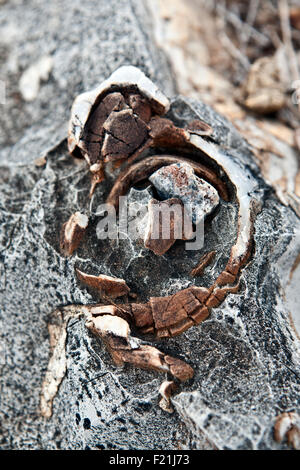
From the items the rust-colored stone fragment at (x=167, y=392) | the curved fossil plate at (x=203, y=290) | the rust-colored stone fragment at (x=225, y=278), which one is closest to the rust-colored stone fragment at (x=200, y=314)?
the curved fossil plate at (x=203, y=290)

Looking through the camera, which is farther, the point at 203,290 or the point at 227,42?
the point at 227,42

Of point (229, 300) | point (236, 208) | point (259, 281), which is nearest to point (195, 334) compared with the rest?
point (229, 300)

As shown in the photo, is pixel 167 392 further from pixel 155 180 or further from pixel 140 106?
pixel 140 106

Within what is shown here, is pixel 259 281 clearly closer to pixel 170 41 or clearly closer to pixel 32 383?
pixel 32 383

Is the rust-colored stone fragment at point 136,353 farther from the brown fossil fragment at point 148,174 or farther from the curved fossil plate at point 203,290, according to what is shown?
the brown fossil fragment at point 148,174

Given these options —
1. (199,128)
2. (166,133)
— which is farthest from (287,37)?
(166,133)

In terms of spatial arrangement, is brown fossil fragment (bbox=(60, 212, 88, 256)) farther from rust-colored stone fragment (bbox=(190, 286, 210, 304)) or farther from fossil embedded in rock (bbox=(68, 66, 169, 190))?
rust-colored stone fragment (bbox=(190, 286, 210, 304))

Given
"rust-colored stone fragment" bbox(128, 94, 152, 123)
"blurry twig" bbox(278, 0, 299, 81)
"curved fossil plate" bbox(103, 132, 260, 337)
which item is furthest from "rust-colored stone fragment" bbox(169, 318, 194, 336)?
"blurry twig" bbox(278, 0, 299, 81)
